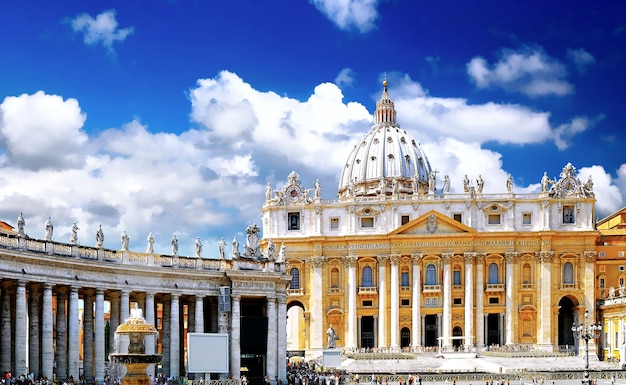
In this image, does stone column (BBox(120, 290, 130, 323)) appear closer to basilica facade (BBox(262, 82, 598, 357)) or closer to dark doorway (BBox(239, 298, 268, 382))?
dark doorway (BBox(239, 298, 268, 382))

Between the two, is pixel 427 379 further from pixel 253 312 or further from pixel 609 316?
pixel 609 316

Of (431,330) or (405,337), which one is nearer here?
(405,337)

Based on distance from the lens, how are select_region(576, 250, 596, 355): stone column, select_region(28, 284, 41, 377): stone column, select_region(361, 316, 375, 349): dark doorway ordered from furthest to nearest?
select_region(361, 316, 375, 349): dark doorway
select_region(576, 250, 596, 355): stone column
select_region(28, 284, 41, 377): stone column

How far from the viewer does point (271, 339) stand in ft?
233

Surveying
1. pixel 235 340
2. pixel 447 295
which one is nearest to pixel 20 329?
pixel 235 340

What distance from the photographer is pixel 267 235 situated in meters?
138

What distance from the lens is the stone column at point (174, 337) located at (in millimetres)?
67688

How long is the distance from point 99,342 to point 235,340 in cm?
1062

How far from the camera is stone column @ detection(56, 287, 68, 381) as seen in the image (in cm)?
6144

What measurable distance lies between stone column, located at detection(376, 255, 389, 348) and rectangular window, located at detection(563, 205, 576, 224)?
2488cm

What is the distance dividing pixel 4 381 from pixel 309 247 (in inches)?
3358

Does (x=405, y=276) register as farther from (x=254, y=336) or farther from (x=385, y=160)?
(x=254, y=336)

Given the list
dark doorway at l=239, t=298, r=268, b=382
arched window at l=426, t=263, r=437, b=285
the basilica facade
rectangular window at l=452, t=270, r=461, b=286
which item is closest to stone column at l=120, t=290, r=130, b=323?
dark doorway at l=239, t=298, r=268, b=382

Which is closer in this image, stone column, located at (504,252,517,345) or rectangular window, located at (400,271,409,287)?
stone column, located at (504,252,517,345)
